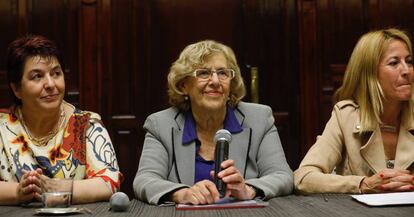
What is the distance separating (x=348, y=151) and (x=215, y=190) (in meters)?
0.82

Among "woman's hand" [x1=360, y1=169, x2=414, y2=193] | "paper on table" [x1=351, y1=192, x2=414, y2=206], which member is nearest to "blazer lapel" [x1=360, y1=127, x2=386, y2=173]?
"woman's hand" [x1=360, y1=169, x2=414, y2=193]

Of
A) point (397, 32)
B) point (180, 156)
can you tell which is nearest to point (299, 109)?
point (397, 32)

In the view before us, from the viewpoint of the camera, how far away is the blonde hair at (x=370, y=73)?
2.70 meters

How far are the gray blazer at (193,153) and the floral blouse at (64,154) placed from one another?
0.55 ft

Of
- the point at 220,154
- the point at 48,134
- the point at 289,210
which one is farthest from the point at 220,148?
the point at 48,134

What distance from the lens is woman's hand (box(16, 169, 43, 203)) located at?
2197 millimetres

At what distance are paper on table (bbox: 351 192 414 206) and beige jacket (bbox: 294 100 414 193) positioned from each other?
419 mm

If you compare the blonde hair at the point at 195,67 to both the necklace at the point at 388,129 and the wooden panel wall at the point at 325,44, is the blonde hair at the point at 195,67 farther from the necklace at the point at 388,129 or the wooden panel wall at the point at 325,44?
the wooden panel wall at the point at 325,44

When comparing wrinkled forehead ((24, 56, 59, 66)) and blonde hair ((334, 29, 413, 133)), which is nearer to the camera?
wrinkled forehead ((24, 56, 59, 66))

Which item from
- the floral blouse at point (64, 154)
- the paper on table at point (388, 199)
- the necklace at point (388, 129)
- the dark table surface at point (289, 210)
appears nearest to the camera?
the dark table surface at point (289, 210)

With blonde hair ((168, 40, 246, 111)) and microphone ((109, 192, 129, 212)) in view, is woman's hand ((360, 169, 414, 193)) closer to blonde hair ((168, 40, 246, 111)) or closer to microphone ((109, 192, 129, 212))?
blonde hair ((168, 40, 246, 111))

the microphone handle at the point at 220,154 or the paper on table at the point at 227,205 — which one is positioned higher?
the microphone handle at the point at 220,154

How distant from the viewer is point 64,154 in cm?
257

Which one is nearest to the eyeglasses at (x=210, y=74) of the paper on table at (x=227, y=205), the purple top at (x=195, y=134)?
the purple top at (x=195, y=134)
